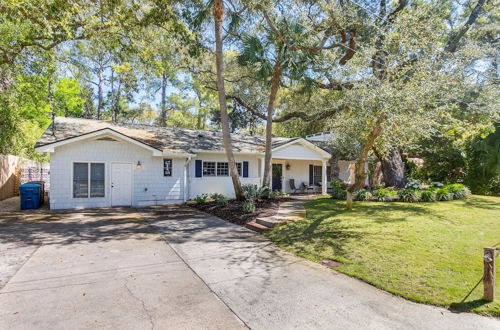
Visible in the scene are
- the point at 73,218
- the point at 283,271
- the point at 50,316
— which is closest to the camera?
the point at 50,316

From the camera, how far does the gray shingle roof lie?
12609mm

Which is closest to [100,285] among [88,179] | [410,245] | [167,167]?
[410,245]

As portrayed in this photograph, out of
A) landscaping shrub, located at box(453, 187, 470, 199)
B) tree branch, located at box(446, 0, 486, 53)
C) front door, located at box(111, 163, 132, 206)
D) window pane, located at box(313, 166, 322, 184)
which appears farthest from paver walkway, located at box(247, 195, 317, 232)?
tree branch, located at box(446, 0, 486, 53)

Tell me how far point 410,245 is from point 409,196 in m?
6.70

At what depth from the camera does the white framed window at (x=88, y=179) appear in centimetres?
1160

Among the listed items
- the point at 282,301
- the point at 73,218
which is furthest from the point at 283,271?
the point at 73,218

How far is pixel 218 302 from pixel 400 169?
14619 millimetres

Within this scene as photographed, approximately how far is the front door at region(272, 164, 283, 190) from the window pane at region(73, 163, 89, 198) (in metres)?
10.5

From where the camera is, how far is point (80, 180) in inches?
459

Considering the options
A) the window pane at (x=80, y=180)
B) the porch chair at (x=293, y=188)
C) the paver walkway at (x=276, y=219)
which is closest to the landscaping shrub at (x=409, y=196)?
the paver walkway at (x=276, y=219)

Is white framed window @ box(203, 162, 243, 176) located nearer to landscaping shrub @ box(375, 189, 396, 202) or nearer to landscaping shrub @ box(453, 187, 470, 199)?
landscaping shrub @ box(375, 189, 396, 202)

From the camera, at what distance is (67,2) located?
799 centimetres

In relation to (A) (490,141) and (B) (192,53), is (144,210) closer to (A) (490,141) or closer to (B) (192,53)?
(B) (192,53)

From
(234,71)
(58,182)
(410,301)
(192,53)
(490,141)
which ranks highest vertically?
(234,71)
